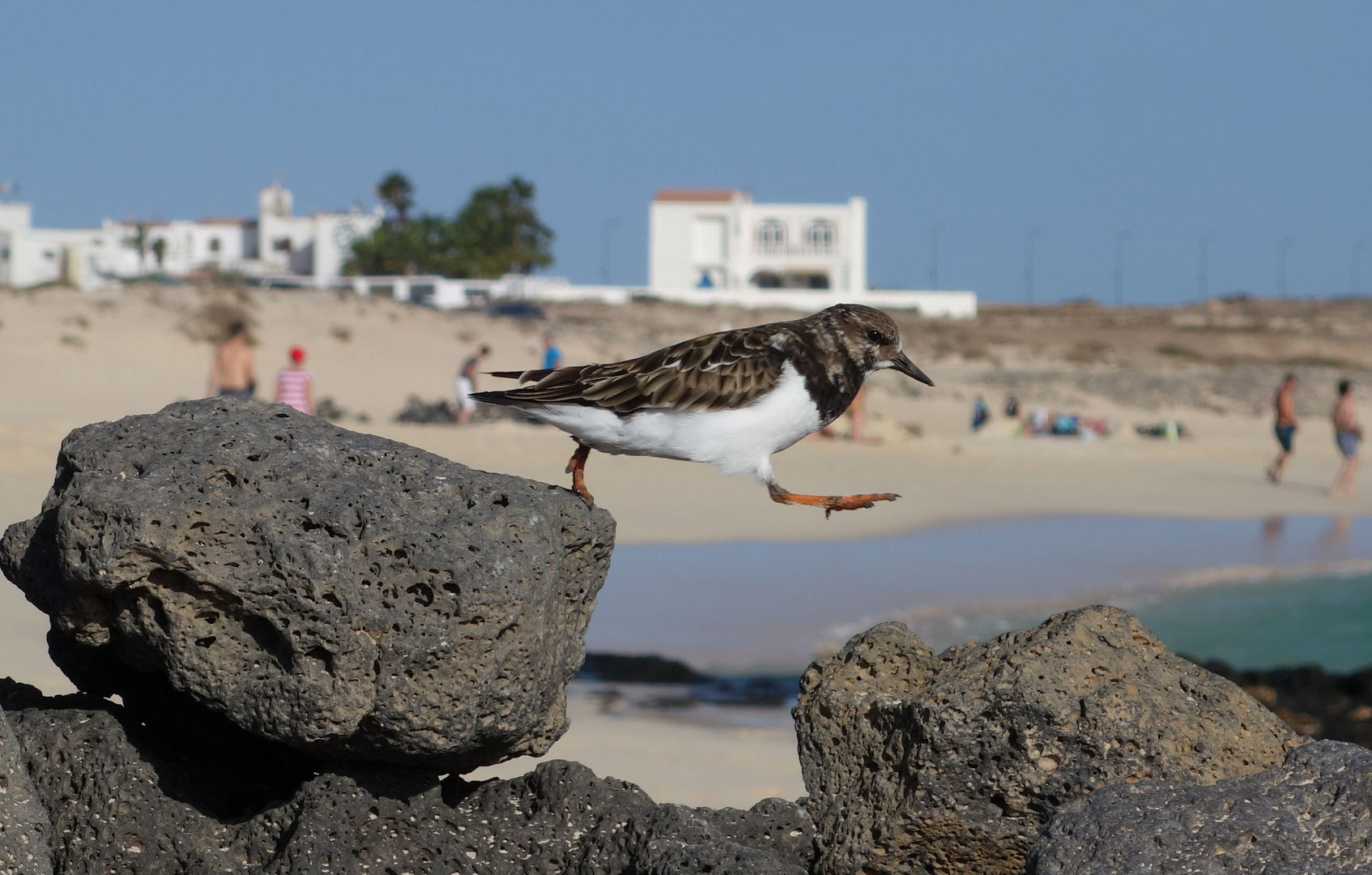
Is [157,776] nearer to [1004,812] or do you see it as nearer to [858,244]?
[1004,812]

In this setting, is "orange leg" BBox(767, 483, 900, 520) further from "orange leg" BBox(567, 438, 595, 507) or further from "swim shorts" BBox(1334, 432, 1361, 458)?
"swim shorts" BBox(1334, 432, 1361, 458)

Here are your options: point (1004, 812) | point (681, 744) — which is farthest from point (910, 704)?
point (681, 744)

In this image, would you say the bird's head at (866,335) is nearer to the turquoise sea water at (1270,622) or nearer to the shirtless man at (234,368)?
the turquoise sea water at (1270,622)

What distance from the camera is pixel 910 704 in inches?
165

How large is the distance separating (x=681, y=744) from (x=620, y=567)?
22.8ft

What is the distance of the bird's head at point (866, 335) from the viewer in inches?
183

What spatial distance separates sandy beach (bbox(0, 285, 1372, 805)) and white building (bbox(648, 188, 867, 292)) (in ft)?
56.7

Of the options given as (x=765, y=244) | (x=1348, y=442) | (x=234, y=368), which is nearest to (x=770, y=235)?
(x=765, y=244)

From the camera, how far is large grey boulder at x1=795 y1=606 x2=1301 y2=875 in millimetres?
3998

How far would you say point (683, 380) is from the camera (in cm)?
455

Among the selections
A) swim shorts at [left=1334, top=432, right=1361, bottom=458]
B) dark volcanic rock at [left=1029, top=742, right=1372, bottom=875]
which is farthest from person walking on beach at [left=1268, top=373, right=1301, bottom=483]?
dark volcanic rock at [left=1029, top=742, right=1372, bottom=875]

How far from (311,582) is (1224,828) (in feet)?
7.71

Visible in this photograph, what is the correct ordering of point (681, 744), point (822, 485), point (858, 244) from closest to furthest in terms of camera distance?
point (681, 744) < point (822, 485) < point (858, 244)

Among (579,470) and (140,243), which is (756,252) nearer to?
(140,243)
